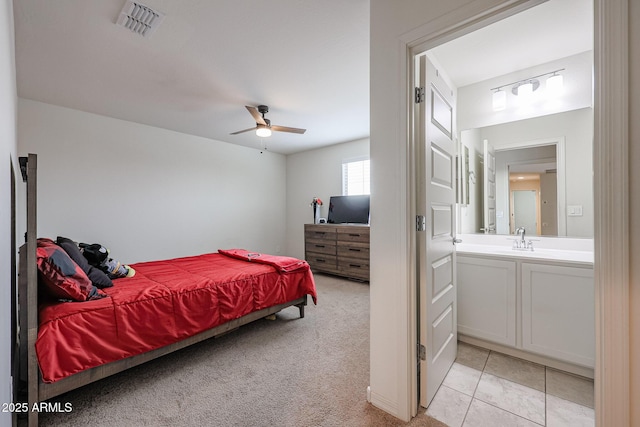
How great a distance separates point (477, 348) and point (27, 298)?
3123 mm

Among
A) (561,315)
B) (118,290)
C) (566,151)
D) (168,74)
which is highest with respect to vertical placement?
(168,74)

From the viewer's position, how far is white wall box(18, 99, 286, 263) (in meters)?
3.34

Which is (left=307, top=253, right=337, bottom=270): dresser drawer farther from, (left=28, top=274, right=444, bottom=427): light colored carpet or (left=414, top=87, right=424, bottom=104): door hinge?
(left=414, top=87, right=424, bottom=104): door hinge

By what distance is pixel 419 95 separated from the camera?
1.60 m

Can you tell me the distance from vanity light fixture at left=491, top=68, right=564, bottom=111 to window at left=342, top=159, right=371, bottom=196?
2.54 meters

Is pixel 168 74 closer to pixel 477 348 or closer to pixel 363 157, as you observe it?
pixel 363 157

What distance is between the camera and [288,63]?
2.48 meters

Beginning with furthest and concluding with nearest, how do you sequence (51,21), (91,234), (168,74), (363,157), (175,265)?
(363,157) < (91,234) < (175,265) < (168,74) < (51,21)

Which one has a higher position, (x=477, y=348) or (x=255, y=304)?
(x=255, y=304)

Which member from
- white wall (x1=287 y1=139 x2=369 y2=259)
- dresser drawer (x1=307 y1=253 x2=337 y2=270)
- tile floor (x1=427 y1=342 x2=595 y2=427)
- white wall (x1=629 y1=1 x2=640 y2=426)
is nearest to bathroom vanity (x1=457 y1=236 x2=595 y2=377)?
tile floor (x1=427 y1=342 x2=595 y2=427)

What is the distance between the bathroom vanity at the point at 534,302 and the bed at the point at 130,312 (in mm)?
1573

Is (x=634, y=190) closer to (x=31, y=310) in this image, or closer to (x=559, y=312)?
(x=559, y=312)

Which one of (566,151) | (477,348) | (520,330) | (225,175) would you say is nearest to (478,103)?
(566,151)

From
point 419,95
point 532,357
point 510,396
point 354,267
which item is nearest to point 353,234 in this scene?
point 354,267
